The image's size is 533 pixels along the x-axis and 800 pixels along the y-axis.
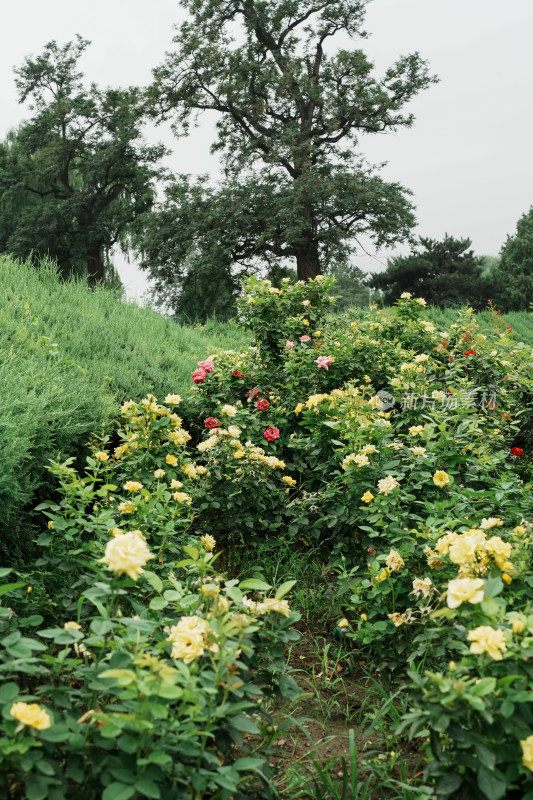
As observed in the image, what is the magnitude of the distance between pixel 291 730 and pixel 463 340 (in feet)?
11.9

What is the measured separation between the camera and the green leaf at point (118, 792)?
108 cm

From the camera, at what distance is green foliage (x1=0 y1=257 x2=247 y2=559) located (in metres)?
2.54

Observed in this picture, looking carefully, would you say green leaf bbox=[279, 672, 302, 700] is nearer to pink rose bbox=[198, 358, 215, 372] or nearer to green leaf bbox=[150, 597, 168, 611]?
green leaf bbox=[150, 597, 168, 611]

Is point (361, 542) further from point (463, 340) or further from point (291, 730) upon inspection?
A: point (463, 340)

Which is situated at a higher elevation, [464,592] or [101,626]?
[464,592]

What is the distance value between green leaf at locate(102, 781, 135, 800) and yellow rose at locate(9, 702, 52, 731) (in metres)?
0.16

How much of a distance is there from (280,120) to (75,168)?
26.9ft

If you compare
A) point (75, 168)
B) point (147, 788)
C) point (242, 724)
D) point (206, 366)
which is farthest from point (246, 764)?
point (75, 168)

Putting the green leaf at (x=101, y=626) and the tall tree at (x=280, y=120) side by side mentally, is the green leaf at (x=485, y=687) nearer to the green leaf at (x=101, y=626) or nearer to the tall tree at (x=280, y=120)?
the green leaf at (x=101, y=626)

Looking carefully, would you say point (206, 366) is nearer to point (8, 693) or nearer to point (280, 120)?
point (8, 693)

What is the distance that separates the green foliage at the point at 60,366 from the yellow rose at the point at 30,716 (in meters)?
1.19

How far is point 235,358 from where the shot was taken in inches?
186

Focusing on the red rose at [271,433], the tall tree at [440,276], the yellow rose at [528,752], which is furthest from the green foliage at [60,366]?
the tall tree at [440,276]

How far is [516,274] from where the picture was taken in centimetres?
1828
